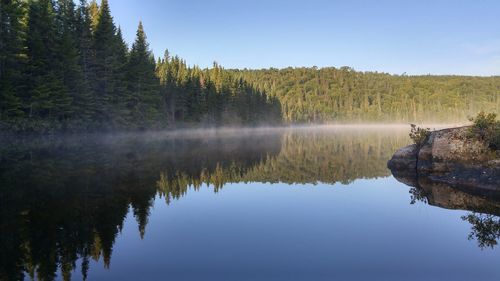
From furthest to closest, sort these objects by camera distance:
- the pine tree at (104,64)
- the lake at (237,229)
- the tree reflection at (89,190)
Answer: the pine tree at (104,64)
the tree reflection at (89,190)
the lake at (237,229)

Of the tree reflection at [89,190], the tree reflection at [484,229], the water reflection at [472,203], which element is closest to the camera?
the tree reflection at [89,190]

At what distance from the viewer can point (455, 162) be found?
55.1 ft

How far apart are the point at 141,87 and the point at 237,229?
5571cm

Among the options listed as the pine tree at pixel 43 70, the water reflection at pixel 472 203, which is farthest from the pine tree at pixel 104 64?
the water reflection at pixel 472 203

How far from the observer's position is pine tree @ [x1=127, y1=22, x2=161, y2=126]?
59.6 meters

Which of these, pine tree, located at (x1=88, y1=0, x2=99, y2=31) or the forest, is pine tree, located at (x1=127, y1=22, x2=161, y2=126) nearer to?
the forest

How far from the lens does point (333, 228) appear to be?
10078 millimetres

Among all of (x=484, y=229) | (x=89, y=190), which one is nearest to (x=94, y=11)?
(x=89, y=190)

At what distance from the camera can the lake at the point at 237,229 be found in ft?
23.7

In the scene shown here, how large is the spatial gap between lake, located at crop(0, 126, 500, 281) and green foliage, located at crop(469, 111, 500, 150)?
3577 mm

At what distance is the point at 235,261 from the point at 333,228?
3.47 m

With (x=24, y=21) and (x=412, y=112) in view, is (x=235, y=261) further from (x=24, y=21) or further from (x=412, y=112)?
(x=412, y=112)

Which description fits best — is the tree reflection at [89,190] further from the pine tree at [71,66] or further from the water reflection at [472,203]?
the pine tree at [71,66]

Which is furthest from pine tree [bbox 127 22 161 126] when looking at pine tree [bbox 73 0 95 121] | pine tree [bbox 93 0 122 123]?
pine tree [bbox 73 0 95 121]
